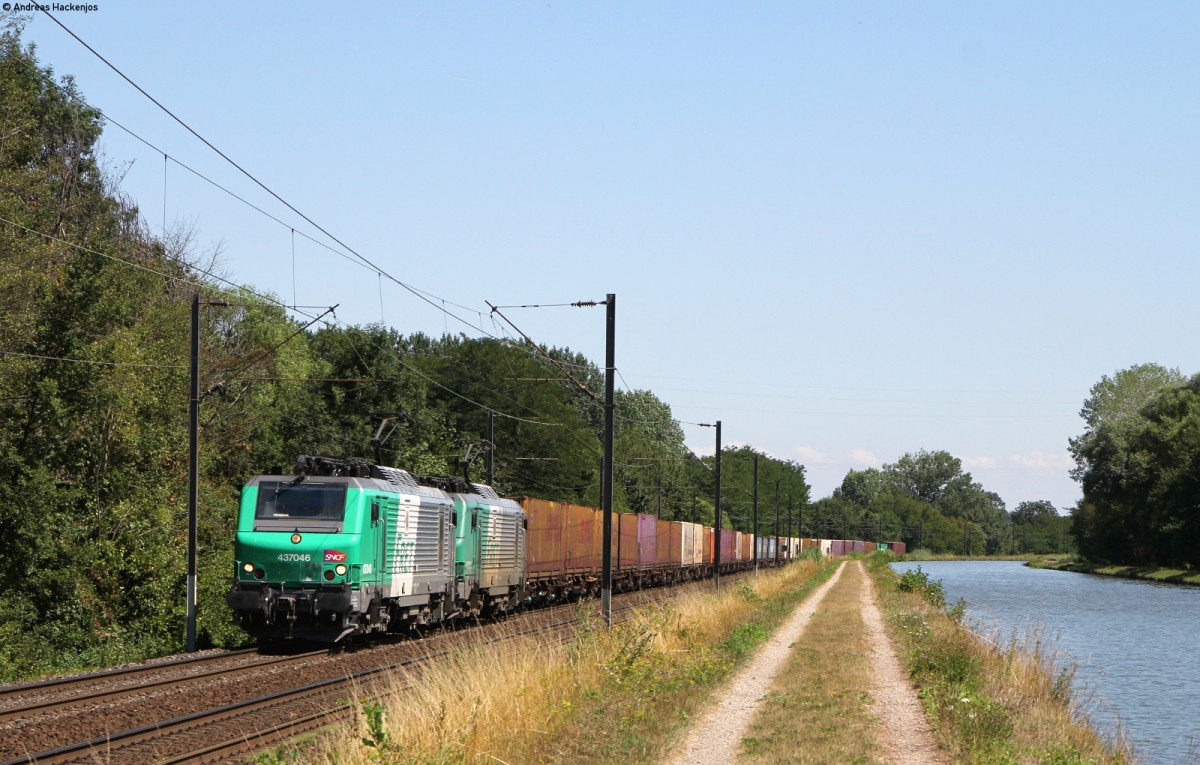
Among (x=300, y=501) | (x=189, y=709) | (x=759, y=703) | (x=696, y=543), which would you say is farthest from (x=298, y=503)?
(x=696, y=543)

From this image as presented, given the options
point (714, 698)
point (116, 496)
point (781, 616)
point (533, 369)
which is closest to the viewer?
point (714, 698)

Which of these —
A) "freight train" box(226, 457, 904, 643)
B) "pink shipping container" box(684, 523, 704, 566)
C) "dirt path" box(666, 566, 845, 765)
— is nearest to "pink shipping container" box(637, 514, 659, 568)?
"pink shipping container" box(684, 523, 704, 566)

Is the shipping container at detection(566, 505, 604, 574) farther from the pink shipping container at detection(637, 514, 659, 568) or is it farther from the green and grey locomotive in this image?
the green and grey locomotive

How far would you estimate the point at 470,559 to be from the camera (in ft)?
107

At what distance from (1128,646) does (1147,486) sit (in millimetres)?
68771

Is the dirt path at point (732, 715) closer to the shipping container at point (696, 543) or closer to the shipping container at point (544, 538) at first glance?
the shipping container at point (544, 538)

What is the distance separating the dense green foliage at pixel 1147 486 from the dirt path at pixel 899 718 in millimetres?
78346

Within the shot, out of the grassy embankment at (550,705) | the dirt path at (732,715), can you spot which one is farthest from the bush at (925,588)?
the grassy embankment at (550,705)

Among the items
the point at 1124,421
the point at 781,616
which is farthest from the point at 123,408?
the point at 1124,421

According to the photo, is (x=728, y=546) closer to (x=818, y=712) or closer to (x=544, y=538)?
(x=544, y=538)

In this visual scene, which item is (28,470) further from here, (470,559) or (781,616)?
(781,616)

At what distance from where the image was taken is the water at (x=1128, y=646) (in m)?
23.9

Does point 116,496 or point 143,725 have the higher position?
point 116,496

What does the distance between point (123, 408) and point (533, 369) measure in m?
55.3
